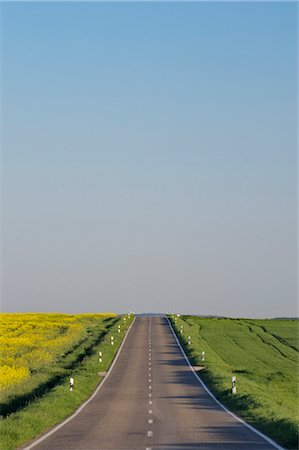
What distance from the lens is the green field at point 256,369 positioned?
32200mm

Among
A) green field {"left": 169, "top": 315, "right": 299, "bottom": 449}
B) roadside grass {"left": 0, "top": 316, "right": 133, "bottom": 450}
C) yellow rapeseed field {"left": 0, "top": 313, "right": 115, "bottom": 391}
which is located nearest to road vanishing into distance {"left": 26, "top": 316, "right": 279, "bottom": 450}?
roadside grass {"left": 0, "top": 316, "right": 133, "bottom": 450}

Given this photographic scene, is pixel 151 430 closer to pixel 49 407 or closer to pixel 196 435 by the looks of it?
pixel 196 435

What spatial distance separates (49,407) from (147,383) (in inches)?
695

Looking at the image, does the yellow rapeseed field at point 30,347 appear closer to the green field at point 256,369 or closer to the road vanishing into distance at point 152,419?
the road vanishing into distance at point 152,419

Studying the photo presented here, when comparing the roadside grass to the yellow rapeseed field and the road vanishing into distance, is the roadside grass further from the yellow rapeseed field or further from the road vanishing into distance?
the yellow rapeseed field

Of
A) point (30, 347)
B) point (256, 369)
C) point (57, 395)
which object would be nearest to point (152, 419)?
point (57, 395)

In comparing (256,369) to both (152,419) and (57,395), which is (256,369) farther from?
(152,419)

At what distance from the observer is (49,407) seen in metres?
34.4

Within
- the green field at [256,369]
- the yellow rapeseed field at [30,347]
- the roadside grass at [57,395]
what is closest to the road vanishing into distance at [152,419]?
the roadside grass at [57,395]

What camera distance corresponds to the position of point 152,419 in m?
32.7

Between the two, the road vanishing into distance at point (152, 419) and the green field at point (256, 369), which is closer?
the road vanishing into distance at point (152, 419)

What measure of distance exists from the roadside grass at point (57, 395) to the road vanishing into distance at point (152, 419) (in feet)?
2.26

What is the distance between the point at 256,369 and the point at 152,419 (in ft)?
119

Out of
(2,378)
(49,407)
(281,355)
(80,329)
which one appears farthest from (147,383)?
(80,329)
